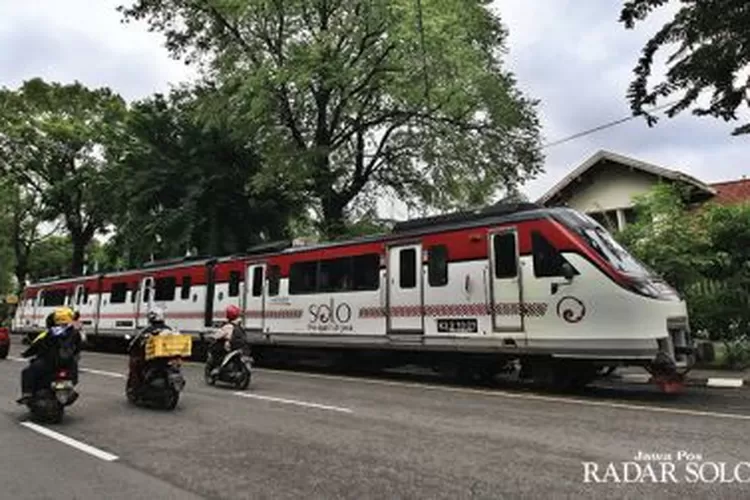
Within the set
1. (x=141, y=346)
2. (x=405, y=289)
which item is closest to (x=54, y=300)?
(x=405, y=289)

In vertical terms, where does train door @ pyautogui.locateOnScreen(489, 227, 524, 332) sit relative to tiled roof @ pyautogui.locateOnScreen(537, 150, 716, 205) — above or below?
below

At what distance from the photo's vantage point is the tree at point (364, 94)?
75.3 ft

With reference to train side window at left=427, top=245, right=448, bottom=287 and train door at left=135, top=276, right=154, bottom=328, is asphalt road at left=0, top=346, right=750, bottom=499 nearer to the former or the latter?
train side window at left=427, top=245, right=448, bottom=287

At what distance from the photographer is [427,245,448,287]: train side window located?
14758mm

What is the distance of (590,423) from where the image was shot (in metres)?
9.55

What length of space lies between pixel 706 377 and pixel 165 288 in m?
16.7

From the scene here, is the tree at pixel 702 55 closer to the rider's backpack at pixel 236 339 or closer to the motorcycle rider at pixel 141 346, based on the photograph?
the motorcycle rider at pixel 141 346

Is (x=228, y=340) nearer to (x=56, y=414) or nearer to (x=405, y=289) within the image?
(x=405, y=289)

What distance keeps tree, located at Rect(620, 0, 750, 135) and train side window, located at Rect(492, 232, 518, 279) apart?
34.4ft

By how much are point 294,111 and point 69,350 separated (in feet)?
55.2

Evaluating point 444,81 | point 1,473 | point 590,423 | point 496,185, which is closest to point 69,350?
point 1,473

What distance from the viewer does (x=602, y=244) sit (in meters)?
12.8

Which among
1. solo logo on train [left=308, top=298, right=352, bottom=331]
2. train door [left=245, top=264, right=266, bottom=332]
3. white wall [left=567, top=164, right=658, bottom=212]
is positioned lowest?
solo logo on train [left=308, top=298, right=352, bottom=331]

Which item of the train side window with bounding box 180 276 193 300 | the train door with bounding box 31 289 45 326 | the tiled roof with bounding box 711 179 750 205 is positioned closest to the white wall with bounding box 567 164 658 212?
the tiled roof with bounding box 711 179 750 205
